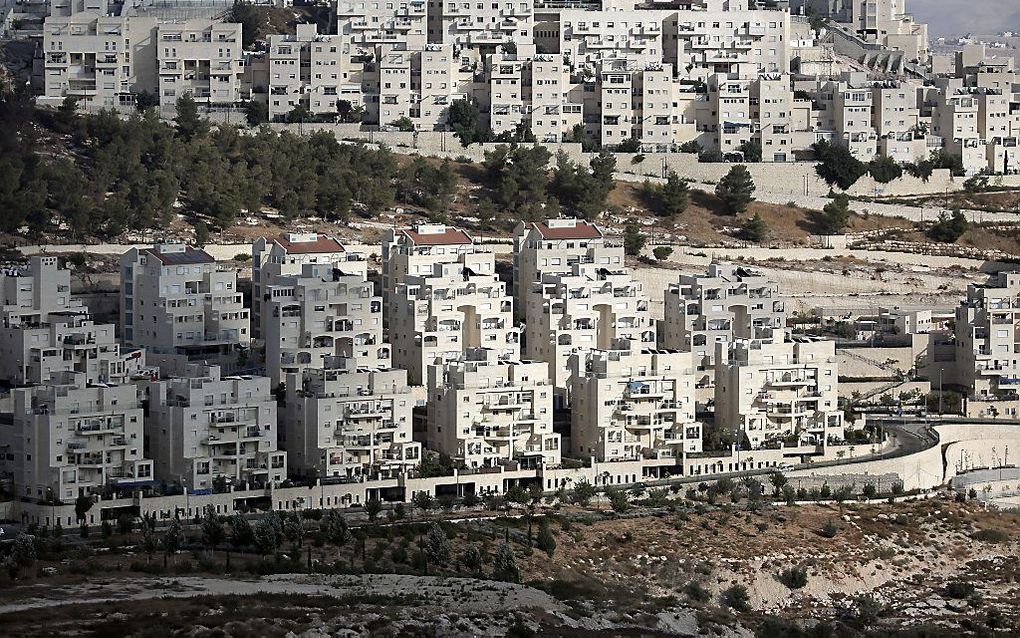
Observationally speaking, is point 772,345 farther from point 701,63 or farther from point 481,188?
point 701,63

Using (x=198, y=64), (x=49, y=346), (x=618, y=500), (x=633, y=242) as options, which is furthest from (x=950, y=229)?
(x=49, y=346)

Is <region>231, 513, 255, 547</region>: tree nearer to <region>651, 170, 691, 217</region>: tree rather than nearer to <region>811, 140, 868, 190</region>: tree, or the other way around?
<region>651, 170, 691, 217</region>: tree

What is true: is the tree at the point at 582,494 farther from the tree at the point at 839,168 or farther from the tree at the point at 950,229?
the tree at the point at 839,168

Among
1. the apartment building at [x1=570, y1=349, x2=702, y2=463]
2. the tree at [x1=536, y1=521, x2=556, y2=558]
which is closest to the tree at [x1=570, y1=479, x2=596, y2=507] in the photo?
the apartment building at [x1=570, y1=349, x2=702, y2=463]

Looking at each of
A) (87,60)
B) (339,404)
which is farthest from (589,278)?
(87,60)

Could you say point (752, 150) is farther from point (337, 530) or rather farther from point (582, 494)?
point (337, 530)

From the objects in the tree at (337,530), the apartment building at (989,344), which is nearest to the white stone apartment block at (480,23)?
the apartment building at (989,344)
